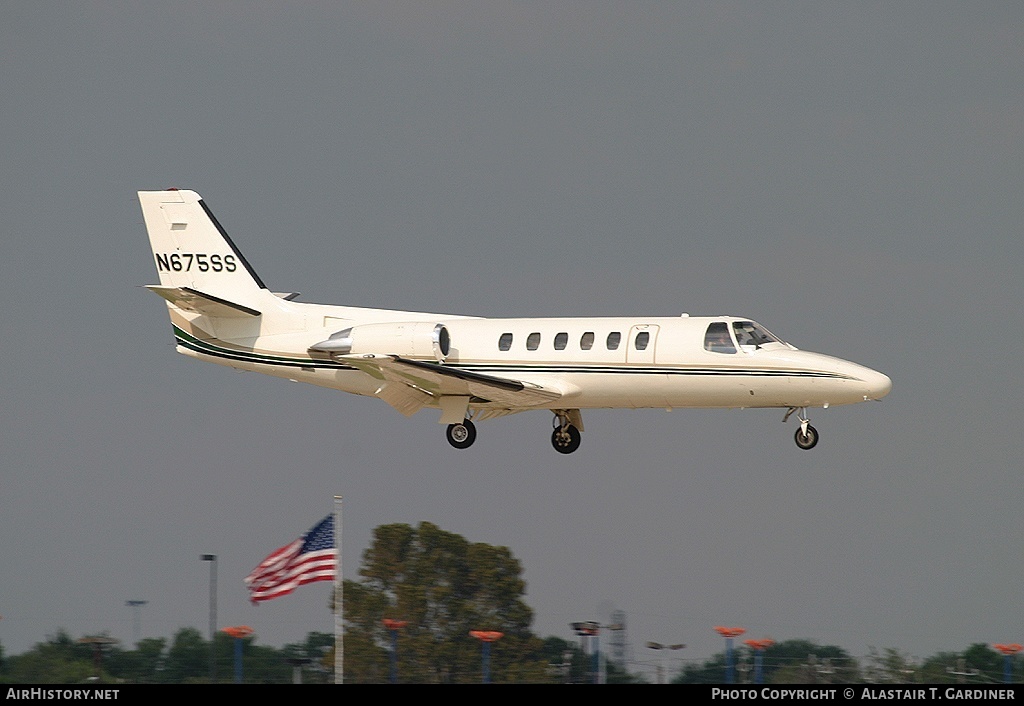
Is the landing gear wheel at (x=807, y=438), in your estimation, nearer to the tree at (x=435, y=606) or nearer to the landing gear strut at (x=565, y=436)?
the landing gear strut at (x=565, y=436)

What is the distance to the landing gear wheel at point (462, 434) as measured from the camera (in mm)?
35844

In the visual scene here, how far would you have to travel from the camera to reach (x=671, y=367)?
109ft

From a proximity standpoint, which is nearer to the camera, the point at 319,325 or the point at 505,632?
the point at 319,325

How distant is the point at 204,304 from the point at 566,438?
30.9 ft

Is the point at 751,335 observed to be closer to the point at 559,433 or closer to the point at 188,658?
the point at 559,433

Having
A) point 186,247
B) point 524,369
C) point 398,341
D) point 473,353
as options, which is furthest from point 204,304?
point 524,369

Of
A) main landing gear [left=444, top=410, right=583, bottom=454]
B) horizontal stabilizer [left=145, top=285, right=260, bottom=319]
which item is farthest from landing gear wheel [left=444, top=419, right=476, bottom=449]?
horizontal stabilizer [left=145, top=285, right=260, bottom=319]

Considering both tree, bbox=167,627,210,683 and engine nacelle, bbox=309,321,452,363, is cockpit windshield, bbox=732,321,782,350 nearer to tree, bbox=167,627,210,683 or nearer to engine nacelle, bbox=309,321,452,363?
engine nacelle, bbox=309,321,452,363

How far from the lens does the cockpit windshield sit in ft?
109

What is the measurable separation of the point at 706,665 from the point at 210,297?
1648 cm

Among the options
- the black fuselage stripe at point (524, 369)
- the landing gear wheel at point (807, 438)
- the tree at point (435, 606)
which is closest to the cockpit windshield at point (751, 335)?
the black fuselage stripe at point (524, 369)
